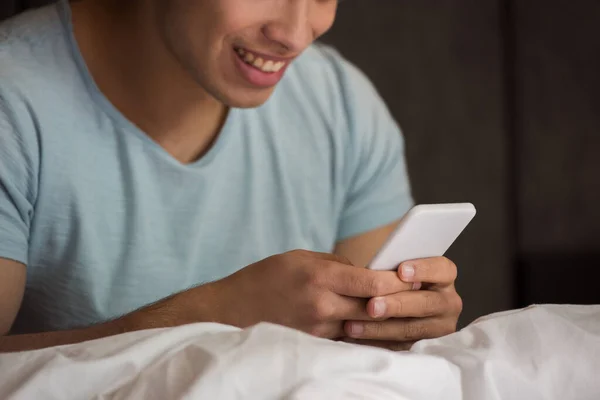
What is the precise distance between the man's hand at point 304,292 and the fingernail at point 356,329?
0.03ft

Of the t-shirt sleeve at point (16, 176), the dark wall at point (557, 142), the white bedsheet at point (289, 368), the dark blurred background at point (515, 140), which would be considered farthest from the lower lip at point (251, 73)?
the dark wall at point (557, 142)

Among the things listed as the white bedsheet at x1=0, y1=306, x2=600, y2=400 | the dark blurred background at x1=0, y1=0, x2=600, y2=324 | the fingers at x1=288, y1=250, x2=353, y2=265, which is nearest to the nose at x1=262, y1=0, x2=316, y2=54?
the fingers at x1=288, y1=250, x2=353, y2=265

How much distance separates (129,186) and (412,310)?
0.37 meters

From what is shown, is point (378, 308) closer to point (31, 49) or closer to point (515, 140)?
point (31, 49)

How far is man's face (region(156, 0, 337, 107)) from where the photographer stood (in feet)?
2.66

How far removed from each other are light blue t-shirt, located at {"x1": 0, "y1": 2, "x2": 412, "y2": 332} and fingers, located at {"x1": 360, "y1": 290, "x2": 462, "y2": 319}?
30 centimetres

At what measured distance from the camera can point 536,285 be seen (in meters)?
1.38

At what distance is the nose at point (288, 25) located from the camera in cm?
81

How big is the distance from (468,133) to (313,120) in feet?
1.36

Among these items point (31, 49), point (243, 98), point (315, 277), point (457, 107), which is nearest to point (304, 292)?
point (315, 277)

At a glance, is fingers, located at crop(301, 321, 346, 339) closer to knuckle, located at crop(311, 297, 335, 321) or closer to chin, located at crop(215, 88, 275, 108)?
knuckle, located at crop(311, 297, 335, 321)

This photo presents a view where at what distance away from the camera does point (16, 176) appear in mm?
781

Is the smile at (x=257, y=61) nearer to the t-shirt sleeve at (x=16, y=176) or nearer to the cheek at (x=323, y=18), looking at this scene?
the cheek at (x=323, y=18)

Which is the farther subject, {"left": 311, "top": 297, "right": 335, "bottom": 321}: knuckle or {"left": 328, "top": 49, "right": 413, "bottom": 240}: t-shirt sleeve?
{"left": 328, "top": 49, "right": 413, "bottom": 240}: t-shirt sleeve
